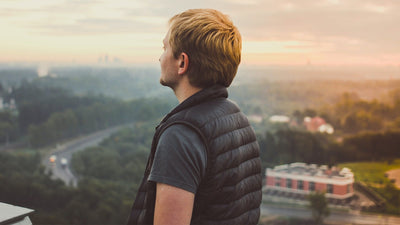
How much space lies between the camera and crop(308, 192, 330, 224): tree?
5.67m

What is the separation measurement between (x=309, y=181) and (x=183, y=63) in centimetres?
514

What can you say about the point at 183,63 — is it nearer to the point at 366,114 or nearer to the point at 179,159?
the point at 179,159

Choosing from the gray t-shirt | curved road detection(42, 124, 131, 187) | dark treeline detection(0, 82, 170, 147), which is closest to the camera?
the gray t-shirt

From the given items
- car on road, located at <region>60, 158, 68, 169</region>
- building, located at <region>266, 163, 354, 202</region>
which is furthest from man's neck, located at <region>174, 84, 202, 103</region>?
car on road, located at <region>60, 158, 68, 169</region>

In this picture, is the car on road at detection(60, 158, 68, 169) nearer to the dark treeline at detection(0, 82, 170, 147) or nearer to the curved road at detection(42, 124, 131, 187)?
the curved road at detection(42, 124, 131, 187)

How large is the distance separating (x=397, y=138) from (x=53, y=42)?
5415 millimetres

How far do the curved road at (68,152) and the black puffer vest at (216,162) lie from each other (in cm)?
592

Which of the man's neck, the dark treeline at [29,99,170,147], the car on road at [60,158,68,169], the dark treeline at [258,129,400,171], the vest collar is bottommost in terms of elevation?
the dark treeline at [258,129,400,171]

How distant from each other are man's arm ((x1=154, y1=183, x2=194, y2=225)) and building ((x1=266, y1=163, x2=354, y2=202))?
5.09m

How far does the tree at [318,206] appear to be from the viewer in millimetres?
5672

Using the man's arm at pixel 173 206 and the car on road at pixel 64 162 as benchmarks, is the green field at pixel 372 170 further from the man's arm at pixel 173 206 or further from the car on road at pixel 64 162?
the man's arm at pixel 173 206

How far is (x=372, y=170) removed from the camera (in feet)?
18.6

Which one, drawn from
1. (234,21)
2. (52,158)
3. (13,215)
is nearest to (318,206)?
(234,21)

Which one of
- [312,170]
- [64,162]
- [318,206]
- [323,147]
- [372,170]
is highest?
[64,162]
